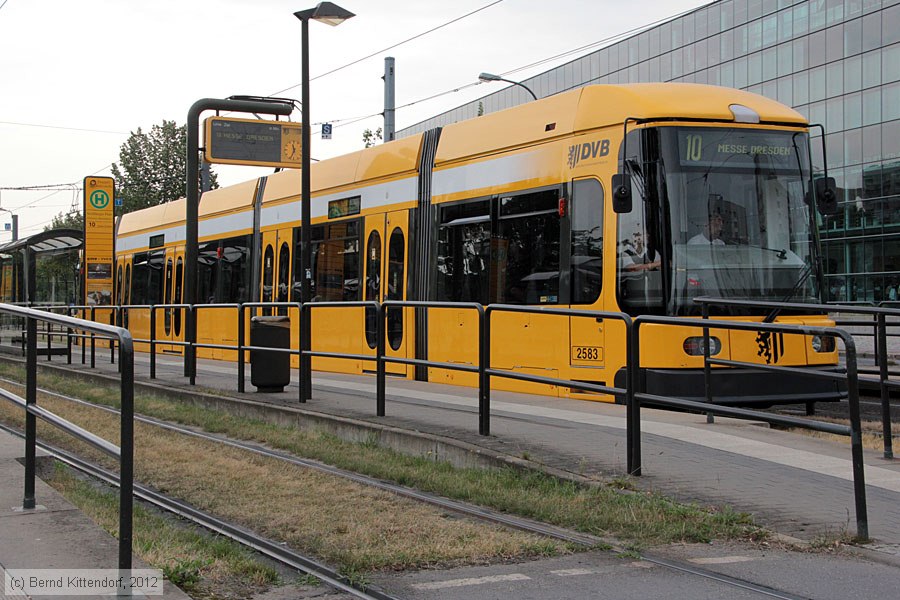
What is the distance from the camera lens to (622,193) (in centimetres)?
987

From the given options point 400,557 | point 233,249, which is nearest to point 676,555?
point 400,557

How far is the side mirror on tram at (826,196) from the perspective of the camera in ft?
34.1

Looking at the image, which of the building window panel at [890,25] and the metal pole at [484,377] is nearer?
the metal pole at [484,377]

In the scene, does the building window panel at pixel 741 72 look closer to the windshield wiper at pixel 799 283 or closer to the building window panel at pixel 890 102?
the building window panel at pixel 890 102

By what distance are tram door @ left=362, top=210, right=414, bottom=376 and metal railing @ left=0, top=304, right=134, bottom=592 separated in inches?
300

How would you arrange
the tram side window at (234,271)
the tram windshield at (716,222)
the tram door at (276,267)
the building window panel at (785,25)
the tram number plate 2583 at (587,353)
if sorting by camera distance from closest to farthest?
1. the tram windshield at (716,222)
2. the tram number plate 2583 at (587,353)
3. the tram door at (276,267)
4. the tram side window at (234,271)
5. the building window panel at (785,25)

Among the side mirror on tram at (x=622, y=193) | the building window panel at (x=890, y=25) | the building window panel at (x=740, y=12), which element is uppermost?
the building window panel at (x=740, y=12)

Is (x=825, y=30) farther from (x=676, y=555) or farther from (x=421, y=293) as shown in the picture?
(x=676, y=555)

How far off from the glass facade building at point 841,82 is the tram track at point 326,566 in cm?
3256

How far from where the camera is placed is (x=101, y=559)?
4.41 metres

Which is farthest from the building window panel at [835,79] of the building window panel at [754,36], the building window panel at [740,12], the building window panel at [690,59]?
the building window panel at [690,59]

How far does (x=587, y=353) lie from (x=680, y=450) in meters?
3.11

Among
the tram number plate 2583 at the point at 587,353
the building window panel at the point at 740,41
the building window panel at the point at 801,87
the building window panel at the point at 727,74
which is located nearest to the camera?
the tram number plate 2583 at the point at 587,353

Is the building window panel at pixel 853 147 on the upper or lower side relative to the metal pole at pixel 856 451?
upper
